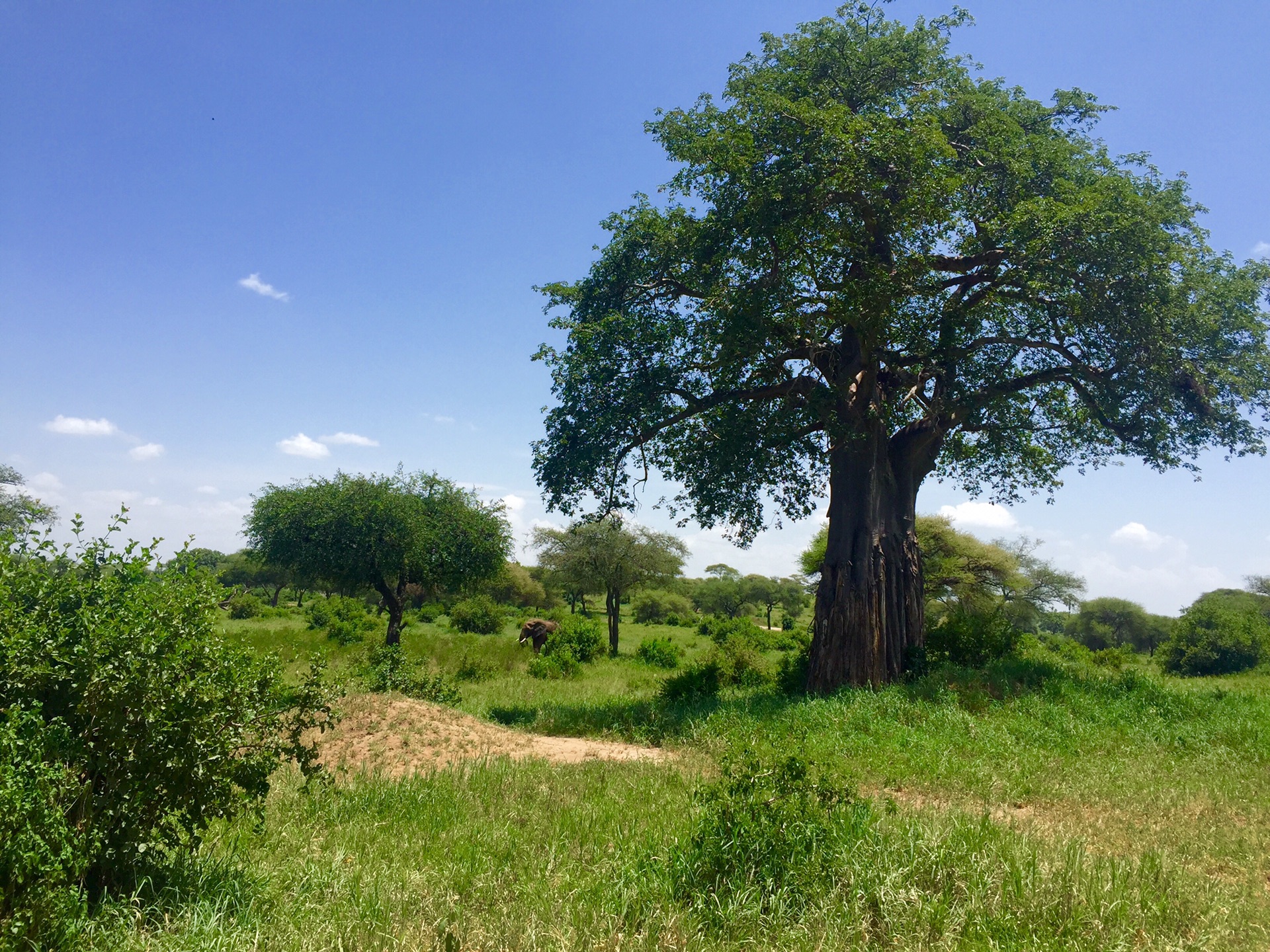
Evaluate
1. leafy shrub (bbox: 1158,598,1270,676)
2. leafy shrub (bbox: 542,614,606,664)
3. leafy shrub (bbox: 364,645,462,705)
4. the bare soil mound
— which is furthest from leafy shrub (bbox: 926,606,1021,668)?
leafy shrub (bbox: 1158,598,1270,676)

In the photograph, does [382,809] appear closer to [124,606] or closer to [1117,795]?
[124,606]

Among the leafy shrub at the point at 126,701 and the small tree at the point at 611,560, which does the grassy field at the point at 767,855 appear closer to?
the leafy shrub at the point at 126,701

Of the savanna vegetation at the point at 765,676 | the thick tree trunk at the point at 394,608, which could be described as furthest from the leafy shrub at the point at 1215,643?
the thick tree trunk at the point at 394,608

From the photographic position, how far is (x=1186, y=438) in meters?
13.8

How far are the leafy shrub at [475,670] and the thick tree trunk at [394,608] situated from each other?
7.88 feet

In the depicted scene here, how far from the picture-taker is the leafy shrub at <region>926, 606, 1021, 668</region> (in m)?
14.9

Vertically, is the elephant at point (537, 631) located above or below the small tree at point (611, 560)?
below

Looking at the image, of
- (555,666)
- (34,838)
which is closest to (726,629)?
(555,666)

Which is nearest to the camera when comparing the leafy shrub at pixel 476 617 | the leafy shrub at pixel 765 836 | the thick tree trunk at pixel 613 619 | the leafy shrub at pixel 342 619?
the leafy shrub at pixel 765 836

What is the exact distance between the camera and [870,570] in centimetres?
1388

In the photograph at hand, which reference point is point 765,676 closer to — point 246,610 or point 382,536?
point 382,536

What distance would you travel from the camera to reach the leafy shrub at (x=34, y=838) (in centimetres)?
327

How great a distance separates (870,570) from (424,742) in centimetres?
851

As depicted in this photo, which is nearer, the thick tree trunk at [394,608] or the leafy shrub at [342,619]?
the thick tree trunk at [394,608]
